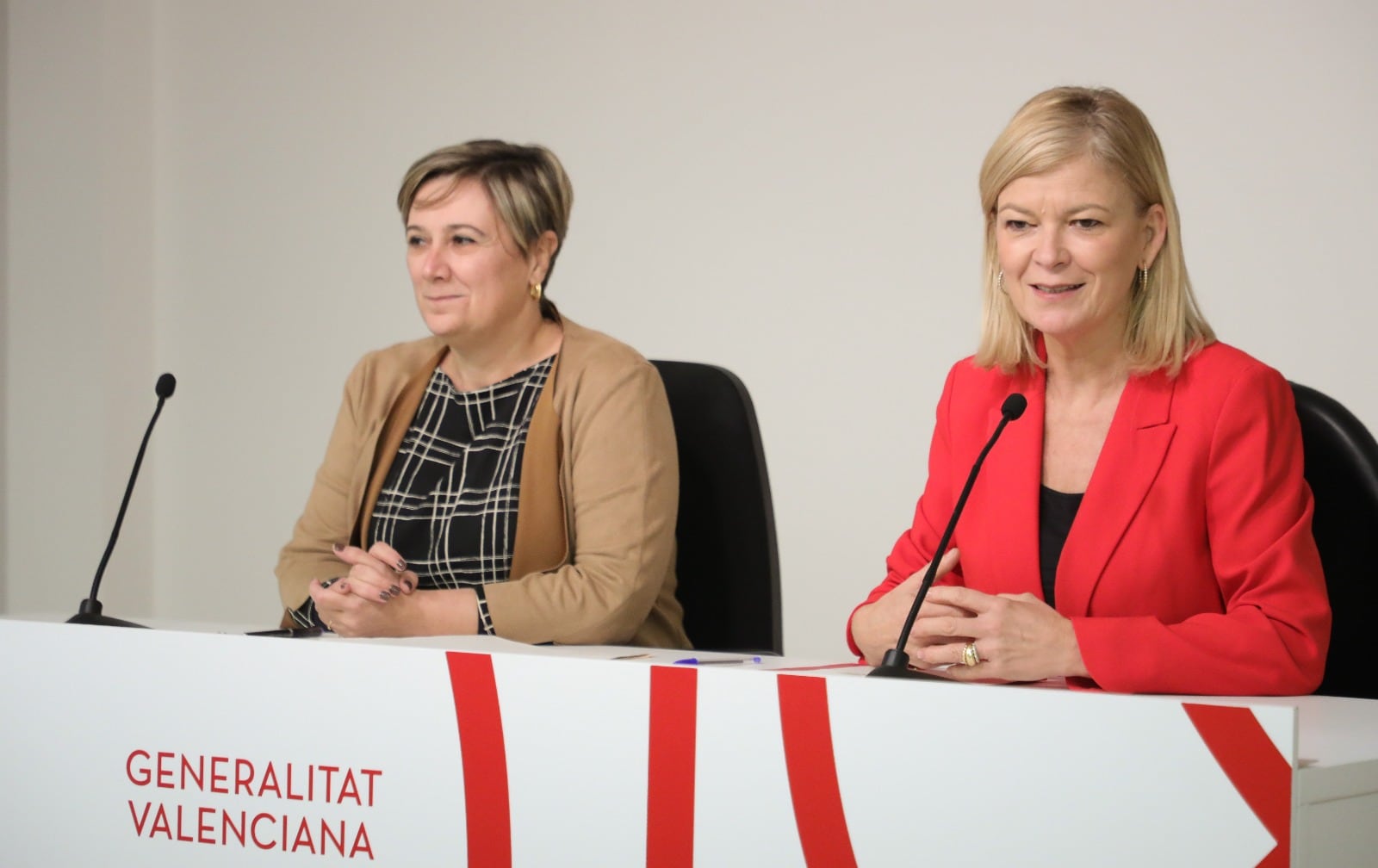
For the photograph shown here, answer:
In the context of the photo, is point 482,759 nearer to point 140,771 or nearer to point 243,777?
point 243,777

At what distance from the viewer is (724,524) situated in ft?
7.98

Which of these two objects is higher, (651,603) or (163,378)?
(163,378)

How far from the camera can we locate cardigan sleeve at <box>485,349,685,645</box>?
2090 millimetres

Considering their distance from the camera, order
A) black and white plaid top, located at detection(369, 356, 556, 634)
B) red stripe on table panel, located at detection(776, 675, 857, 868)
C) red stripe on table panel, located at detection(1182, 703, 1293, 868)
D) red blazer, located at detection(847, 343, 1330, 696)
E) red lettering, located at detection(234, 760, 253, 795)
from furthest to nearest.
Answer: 1. black and white plaid top, located at detection(369, 356, 556, 634)
2. red blazer, located at detection(847, 343, 1330, 696)
3. red lettering, located at detection(234, 760, 253, 795)
4. red stripe on table panel, located at detection(776, 675, 857, 868)
5. red stripe on table panel, located at detection(1182, 703, 1293, 868)

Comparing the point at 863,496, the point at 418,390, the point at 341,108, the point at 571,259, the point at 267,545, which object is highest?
the point at 341,108

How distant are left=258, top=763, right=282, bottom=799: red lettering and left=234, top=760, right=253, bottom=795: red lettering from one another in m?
0.01

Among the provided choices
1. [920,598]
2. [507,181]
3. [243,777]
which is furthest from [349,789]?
[507,181]

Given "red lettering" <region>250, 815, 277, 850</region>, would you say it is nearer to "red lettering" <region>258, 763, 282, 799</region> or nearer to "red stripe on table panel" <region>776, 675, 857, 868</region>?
"red lettering" <region>258, 763, 282, 799</region>

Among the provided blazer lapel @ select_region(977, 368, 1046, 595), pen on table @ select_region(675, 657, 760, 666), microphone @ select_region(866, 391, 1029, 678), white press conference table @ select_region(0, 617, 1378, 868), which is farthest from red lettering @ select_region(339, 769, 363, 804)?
blazer lapel @ select_region(977, 368, 1046, 595)

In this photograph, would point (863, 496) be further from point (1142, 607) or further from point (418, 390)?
point (1142, 607)

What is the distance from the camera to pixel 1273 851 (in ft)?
3.55

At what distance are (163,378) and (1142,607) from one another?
4.45ft

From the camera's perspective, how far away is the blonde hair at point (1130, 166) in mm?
1730

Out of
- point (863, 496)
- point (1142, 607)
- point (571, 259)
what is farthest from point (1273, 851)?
point (571, 259)
